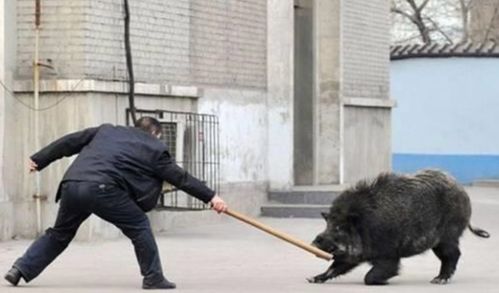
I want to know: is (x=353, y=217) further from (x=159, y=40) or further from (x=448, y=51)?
(x=448, y=51)

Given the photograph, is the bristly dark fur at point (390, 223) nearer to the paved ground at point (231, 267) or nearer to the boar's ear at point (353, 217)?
the boar's ear at point (353, 217)

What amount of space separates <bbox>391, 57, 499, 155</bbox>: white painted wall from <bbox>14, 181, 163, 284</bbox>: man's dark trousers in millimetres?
20892

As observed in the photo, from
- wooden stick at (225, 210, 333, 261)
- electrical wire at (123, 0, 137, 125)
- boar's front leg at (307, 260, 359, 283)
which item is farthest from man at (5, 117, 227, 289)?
electrical wire at (123, 0, 137, 125)

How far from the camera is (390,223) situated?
12.2 metres

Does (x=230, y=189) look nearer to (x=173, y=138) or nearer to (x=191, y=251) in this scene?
(x=173, y=138)

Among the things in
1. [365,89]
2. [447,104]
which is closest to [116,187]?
[365,89]

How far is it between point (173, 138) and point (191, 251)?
2532 mm

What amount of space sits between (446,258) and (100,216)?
3.37 metres

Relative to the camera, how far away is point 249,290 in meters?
12.0

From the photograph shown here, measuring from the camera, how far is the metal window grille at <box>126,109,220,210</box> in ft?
58.5

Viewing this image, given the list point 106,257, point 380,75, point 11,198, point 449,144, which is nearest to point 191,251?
point 106,257

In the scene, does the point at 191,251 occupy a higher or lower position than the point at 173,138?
lower

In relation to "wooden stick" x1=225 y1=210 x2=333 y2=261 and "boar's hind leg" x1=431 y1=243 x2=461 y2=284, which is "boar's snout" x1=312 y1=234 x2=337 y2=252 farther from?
"boar's hind leg" x1=431 y1=243 x2=461 y2=284

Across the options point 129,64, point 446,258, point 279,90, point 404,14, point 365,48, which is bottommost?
point 446,258
